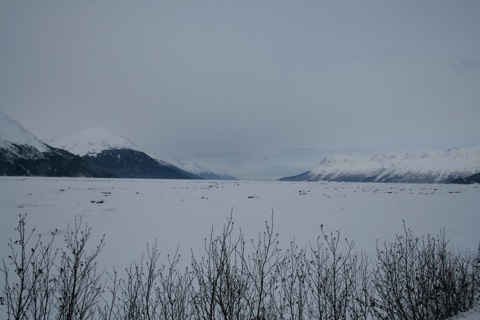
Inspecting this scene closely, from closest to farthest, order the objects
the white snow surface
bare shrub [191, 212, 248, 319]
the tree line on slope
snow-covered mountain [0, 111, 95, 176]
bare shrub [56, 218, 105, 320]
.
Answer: bare shrub [191, 212, 248, 319] < bare shrub [56, 218, 105, 320] < the tree line on slope < snow-covered mountain [0, 111, 95, 176] < the white snow surface

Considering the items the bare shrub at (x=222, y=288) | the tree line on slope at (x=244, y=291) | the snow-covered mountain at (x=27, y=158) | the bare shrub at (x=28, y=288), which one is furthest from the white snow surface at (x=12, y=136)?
the bare shrub at (x=222, y=288)

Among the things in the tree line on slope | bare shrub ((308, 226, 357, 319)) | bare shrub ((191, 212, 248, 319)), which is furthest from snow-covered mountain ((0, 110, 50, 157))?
bare shrub ((308, 226, 357, 319))

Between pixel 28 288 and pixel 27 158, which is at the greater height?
pixel 27 158

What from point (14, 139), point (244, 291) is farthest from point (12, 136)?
point (244, 291)

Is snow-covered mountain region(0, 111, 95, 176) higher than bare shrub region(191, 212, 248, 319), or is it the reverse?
snow-covered mountain region(0, 111, 95, 176)

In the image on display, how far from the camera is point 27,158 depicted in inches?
6708

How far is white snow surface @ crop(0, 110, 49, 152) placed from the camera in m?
172

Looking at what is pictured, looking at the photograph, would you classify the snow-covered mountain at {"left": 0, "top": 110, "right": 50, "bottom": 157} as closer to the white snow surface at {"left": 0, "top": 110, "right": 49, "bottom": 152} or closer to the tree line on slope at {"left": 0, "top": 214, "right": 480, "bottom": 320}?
the white snow surface at {"left": 0, "top": 110, "right": 49, "bottom": 152}

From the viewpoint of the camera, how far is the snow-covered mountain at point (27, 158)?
516 ft

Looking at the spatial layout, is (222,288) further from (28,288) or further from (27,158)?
(27,158)

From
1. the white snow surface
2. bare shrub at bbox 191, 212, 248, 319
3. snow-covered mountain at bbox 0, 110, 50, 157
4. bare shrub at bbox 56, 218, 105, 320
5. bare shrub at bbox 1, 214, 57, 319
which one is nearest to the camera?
bare shrub at bbox 1, 214, 57, 319

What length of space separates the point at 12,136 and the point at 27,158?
28.4m

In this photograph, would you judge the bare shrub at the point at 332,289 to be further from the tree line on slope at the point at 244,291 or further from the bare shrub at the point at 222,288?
the bare shrub at the point at 222,288

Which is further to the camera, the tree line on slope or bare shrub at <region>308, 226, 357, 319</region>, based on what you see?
bare shrub at <region>308, 226, 357, 319</region>
